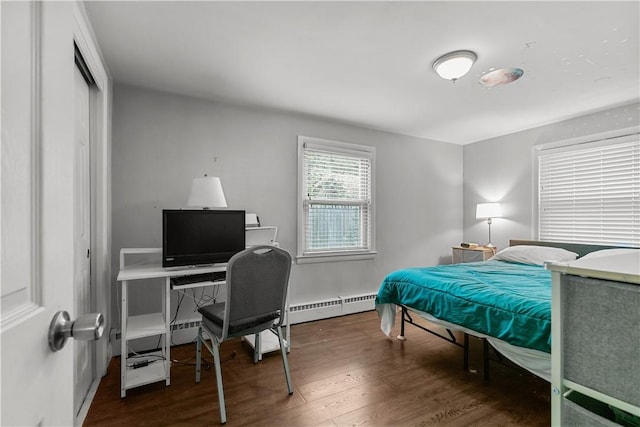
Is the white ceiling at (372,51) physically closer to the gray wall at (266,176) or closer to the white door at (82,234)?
the gray wall at (266,176)

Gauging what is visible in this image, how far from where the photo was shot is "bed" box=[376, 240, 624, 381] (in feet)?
5.75

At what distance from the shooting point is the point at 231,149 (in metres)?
3.11

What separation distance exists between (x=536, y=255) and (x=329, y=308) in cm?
236

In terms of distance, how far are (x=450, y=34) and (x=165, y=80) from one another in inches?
90.0

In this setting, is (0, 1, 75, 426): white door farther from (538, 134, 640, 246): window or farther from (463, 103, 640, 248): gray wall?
(463, 103, 640, 248): gray wall

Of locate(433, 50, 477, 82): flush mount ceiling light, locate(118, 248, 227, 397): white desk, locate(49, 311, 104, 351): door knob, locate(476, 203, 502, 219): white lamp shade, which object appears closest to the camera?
locate(49, 311, 104, 351): door knob

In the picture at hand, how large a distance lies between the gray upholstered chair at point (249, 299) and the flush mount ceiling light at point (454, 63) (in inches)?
72.2

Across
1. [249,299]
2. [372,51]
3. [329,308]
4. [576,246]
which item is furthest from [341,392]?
[576,246]

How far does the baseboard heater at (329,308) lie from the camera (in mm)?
3391

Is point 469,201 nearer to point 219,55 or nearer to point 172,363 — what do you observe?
point 219,55

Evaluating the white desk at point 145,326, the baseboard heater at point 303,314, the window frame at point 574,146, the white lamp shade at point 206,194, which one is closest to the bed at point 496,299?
the window frame at point 574,146

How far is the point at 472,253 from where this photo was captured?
4.12 metres

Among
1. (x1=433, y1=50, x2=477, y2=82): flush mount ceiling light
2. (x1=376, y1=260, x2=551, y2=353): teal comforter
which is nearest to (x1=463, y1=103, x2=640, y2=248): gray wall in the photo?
(x1=376, y1=260, x2=551, y2=353): teal comforter

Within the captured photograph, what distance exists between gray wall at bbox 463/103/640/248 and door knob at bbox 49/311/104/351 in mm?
4550
